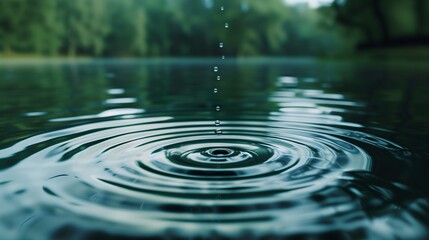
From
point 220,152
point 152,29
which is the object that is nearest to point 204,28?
point 152,29

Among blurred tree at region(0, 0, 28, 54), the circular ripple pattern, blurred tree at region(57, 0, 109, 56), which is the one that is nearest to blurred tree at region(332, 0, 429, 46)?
blurred tree at region(57, 0, 109, 56)

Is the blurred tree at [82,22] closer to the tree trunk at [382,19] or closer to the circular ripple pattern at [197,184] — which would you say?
the tree trunk at [382,19]

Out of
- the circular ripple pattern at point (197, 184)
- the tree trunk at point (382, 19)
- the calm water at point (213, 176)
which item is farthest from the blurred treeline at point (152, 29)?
the circular ripple pattern at point (197, 184)

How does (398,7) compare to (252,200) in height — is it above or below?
above

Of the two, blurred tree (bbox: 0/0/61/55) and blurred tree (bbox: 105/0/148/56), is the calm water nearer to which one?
blurred tree (bbox: 0/0/61/55)

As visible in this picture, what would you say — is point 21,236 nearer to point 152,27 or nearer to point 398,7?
point 398,7

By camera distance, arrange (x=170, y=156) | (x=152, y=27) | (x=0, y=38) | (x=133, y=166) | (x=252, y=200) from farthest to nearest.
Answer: (x=152, y=27) < (x=0, y=38) < (x=170, y=156) < (x=133, y=166) < (x=252, y=200)

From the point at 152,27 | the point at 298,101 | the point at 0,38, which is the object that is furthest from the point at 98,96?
the point at 152,27
